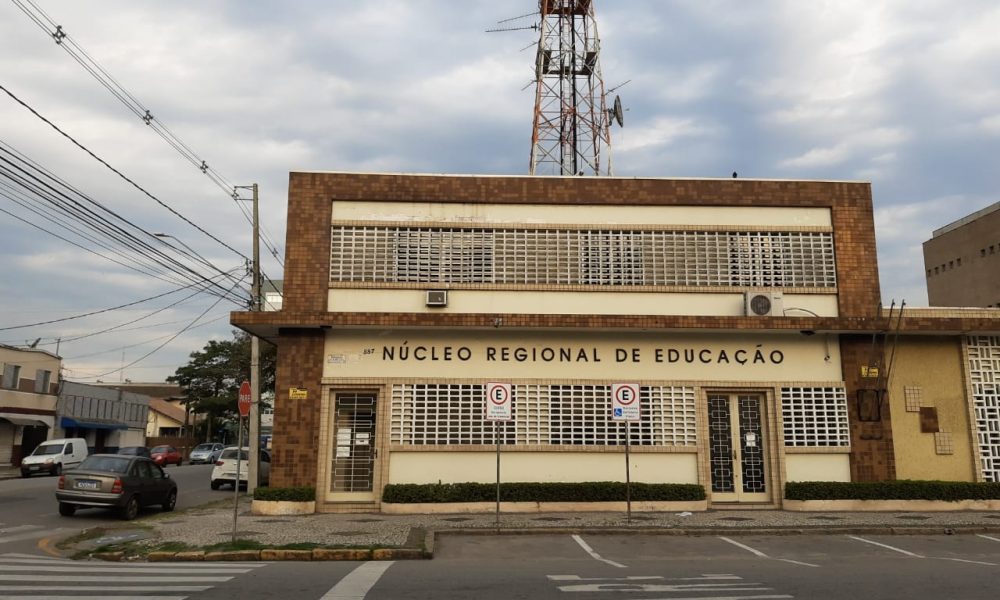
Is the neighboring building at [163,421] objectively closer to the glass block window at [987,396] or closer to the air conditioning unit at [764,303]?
the air conditioning unit at [764,303]

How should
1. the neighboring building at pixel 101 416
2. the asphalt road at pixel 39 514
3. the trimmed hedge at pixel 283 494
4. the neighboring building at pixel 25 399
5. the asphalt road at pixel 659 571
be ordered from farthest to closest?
the neighboring building at pixel 101 416
the neighboring building at pixel 25 399
the trimmed hedge at pixel 283 494
the asphalt road at pixel 39 514
the asphalt road at pixel 659 571

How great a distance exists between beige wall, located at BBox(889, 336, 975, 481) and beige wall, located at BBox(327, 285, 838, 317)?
7.10ft

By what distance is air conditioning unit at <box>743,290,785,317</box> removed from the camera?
669 inches

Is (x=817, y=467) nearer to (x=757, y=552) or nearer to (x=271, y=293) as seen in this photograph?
(x=757, y=552)

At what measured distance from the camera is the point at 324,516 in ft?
50.9

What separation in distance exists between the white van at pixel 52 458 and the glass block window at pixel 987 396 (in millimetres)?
32803

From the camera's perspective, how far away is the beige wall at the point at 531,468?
16359 millimetres

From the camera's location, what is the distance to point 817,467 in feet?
55.0

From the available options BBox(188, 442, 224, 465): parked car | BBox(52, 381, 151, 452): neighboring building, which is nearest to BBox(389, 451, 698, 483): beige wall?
BBox(52, 381, 151, 452): neighboring building

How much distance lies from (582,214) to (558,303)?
2.22m

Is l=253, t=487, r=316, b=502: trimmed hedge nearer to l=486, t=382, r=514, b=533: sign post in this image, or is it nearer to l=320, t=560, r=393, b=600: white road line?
l=486, t=382, r=514, b=533: sign post

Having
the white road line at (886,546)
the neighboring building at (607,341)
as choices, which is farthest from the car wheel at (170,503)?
the white road line at (886,546)

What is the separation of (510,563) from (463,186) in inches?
375

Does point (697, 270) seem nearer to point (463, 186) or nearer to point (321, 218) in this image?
point (463, 186)
